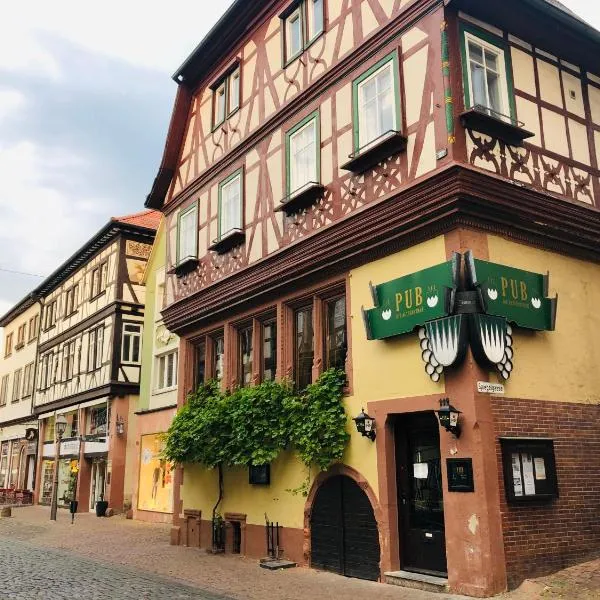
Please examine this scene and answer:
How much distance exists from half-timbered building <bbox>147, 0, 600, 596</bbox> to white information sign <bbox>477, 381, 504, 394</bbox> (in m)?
0.02

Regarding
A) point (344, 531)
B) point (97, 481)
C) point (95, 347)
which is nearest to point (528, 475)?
point (344, 531)

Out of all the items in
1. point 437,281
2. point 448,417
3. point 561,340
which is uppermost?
point 437,281

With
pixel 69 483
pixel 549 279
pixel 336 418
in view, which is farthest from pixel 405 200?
pixel 69 483

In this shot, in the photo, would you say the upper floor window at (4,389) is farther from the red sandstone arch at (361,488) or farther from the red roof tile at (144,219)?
the red sandstone arch at (361,488)

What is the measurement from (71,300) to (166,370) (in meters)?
12.2

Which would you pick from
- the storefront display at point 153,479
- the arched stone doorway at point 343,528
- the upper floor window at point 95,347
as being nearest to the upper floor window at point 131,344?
the upper floor window at point 95,347

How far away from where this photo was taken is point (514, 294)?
1029cm

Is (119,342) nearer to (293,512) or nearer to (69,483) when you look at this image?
(69,483)

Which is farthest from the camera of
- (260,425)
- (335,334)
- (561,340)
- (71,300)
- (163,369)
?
(71,300)

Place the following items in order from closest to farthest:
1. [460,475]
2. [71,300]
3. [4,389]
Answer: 1. [460,475]
2. [71,300]
3. [4,389]

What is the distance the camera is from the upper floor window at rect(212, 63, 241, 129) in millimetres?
16889

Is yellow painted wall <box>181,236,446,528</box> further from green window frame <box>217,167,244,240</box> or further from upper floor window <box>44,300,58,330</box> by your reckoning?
upper floor window <box>44,300,58,330</box>

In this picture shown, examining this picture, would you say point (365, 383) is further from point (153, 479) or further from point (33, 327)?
point (33, 327)

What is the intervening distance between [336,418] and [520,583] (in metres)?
3.86
